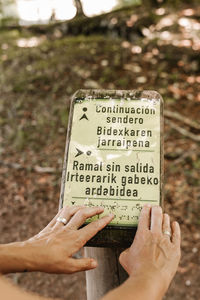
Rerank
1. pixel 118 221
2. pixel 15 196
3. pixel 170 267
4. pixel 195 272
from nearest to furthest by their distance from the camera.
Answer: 1. pixel 170 267
2. pixel 118 221
3. pixel 195 272
4. pixel 15 196

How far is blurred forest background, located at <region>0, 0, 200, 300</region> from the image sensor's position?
11.5 ft

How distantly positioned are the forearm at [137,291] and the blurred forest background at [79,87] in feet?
7.00

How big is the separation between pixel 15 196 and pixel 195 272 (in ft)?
8.71

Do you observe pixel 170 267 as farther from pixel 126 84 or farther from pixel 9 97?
pixel 9 97

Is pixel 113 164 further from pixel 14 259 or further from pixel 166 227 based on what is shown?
pixel 14 259

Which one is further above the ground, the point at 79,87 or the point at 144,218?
the point at 79,87

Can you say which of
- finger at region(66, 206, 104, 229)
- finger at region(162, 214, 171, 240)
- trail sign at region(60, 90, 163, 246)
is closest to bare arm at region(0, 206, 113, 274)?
finger at region(66, 206, 104, 229)

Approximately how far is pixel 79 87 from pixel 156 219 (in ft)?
14.6

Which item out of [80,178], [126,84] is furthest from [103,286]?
[126,84]

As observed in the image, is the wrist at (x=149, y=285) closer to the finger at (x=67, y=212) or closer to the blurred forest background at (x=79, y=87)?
the finger at (x=67, y=212)

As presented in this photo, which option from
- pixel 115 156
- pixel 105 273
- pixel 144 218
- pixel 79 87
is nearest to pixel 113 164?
pixel 115 156

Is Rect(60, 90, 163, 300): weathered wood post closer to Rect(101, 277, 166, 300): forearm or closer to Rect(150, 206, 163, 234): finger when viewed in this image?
Rect(150, 206, 163, 234): finger

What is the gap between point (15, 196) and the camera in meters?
4.00

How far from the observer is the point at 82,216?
53.1 inches
